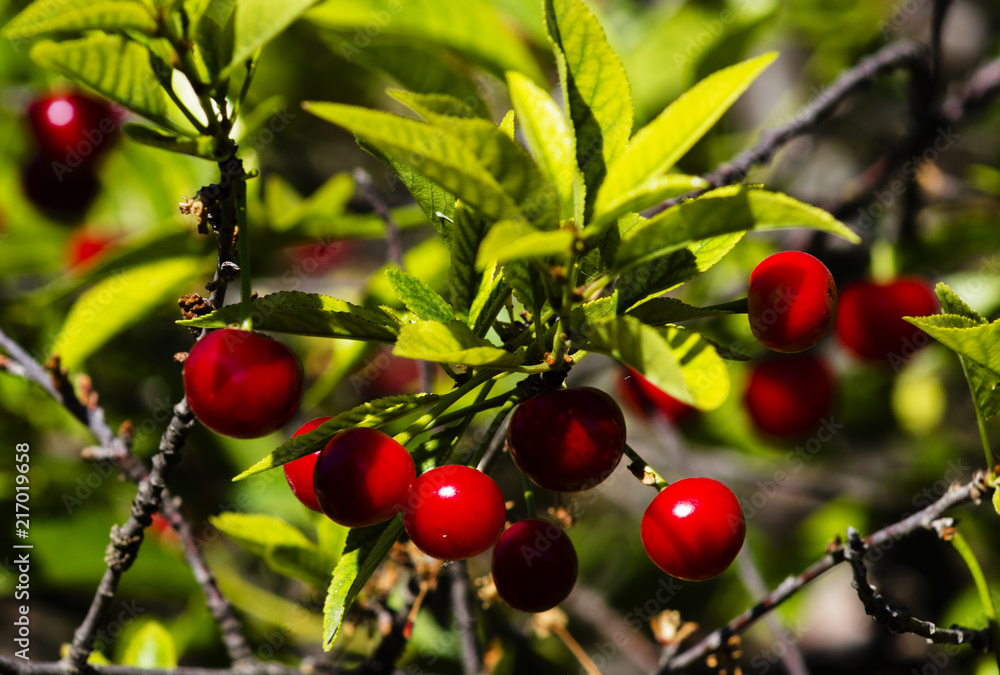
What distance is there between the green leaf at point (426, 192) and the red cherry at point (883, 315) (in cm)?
150

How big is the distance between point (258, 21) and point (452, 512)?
21.1 inches

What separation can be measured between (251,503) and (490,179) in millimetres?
1954

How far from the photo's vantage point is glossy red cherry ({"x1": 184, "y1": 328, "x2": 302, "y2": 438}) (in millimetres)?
849

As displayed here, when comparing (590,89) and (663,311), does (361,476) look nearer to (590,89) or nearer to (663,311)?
(663,311)

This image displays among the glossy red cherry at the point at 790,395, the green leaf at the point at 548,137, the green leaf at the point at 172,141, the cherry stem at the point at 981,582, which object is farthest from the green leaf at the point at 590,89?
the glossy red cherry at the point at 790,395

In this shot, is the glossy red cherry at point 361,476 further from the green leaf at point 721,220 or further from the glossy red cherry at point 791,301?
the glossy red cherry at point 791,301

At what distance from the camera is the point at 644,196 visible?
70 cm

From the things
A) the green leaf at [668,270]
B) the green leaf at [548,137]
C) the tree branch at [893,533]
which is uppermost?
the green leaf at [548,137]

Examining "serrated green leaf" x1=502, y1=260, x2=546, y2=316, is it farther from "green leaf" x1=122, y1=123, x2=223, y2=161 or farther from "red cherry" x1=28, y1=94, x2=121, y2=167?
"red cherry" x1=28, y1=94, x2=121, y2=167

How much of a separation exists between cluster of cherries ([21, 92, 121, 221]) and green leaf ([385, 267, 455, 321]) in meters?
1.83

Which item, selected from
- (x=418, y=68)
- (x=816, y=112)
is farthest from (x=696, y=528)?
(x=418, y=68)

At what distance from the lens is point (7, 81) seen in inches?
95.7

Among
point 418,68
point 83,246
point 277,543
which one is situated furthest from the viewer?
point 83,246

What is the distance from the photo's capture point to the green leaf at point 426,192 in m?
0.94
